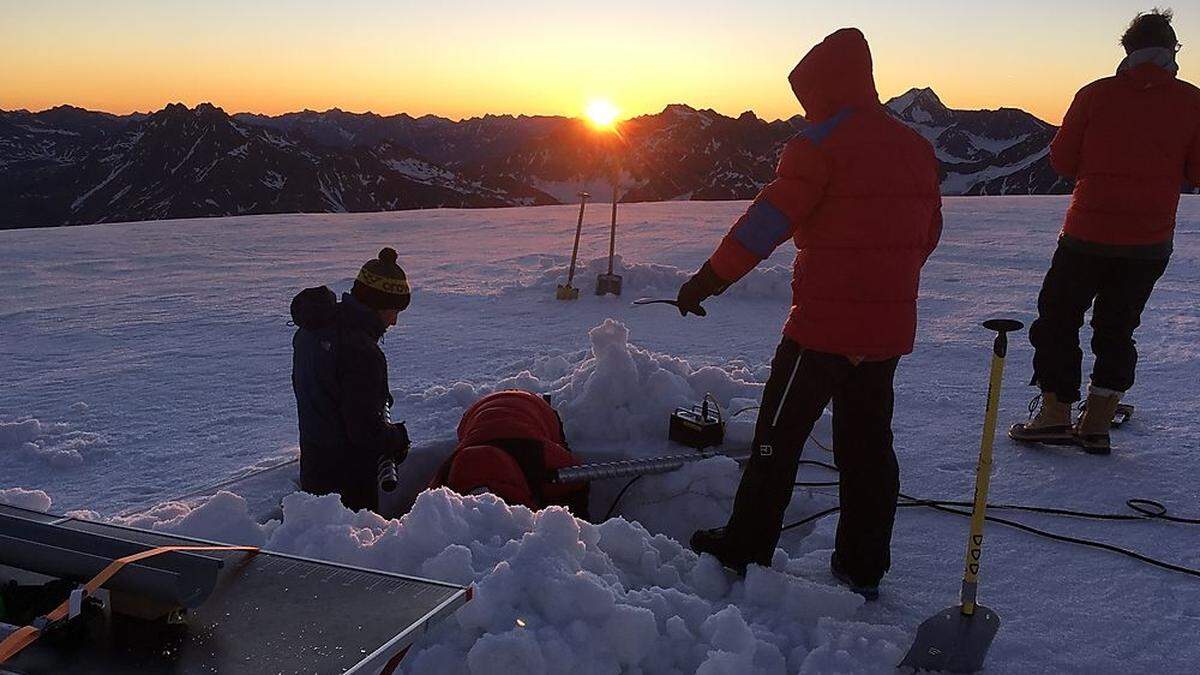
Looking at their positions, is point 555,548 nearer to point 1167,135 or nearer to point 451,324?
point 1167,135

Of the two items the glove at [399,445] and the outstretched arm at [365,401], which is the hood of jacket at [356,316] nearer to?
the outstretched arm at [365,401]

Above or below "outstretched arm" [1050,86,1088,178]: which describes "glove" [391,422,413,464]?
below

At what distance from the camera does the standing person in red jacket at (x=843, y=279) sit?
227cm

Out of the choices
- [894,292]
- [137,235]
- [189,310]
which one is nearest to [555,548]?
[894,292]

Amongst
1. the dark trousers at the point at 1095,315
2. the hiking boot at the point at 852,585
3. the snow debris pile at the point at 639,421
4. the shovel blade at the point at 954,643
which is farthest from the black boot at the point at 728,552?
the dark trousers at the point at 1095,315

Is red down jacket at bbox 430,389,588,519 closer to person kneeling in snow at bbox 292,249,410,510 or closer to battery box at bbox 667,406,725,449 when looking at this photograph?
person kneeling in snow at bbox 292,249,410,510

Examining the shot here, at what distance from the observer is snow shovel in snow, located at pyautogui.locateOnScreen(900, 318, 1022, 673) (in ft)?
6.77

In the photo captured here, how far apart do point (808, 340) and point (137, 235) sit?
15.1 m

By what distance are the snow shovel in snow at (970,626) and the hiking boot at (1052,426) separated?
1.93 m

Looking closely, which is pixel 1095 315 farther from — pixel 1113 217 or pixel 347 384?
pixel 347 384

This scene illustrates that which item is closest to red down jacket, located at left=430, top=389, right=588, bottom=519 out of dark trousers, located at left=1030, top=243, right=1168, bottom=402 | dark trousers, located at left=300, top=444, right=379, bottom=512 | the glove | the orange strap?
the glove

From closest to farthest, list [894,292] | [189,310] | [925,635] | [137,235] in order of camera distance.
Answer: [925,635] < [894,292] < [189,310] < [137,235]

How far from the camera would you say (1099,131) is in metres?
3.51

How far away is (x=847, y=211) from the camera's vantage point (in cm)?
229
